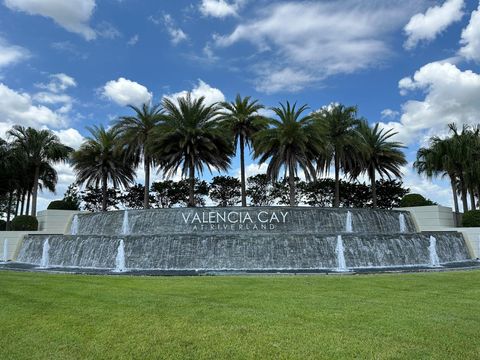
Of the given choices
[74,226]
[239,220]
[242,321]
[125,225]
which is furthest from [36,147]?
[242,321]

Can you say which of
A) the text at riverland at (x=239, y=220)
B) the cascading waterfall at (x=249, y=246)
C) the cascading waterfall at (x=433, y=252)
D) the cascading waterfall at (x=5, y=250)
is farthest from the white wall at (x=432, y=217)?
the cascading waterfall at (x=5, y=250)

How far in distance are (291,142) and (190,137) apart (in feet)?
24.3

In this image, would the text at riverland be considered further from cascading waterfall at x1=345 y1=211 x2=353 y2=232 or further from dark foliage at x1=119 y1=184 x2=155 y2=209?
dark foliage at x1=119 y1=184 x2=155 y2=209

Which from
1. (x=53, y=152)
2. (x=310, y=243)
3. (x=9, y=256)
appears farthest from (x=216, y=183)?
(x=310, y=243)

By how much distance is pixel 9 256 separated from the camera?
2530 centimetres

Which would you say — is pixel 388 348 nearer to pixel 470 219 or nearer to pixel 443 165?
Answer: pixel 470 219

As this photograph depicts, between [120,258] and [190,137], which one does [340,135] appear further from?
[120,258]

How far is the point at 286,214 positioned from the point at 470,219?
39.9 feet

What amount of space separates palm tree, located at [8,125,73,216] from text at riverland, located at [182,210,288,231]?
2256 centimetres

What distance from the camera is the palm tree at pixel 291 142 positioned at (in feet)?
105

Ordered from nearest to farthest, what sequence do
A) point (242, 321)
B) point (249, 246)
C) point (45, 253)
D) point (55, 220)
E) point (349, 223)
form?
point (242, 321) → point (249, 246) → point (45, 253) → point (349, 223) → point (55, 220)

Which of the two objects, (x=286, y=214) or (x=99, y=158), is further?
(x=99, y=158)

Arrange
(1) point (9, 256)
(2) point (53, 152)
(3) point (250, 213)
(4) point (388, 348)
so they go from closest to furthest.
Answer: (4) point (388, 348) < (3) point (250, 213) < (1) point (9, 256) < (2) point (53, 152)

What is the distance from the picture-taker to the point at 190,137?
33219 millimetres
